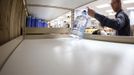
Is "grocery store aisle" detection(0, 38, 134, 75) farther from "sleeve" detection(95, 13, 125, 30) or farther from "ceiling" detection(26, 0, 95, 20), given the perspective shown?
"ceiling" detection(26, 0, 95, 20)

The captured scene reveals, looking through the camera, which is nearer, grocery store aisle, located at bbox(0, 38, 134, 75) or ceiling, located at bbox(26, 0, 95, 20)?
grocery store aisle, located at bbox(0, 38, 134, 75)

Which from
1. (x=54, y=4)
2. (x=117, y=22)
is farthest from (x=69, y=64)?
(x=54, y=4)

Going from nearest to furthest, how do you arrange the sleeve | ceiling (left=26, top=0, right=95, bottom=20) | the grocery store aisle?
the grocery store aisle, the sleeve, ceiling (left=26, top=0, right=95, bottom=20)

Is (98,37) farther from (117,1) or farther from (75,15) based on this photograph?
(75,15)

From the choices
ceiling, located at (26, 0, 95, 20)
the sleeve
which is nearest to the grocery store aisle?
the sleeve

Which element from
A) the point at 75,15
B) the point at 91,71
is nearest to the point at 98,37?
the point at 75,15

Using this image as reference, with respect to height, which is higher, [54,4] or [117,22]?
[54,4]

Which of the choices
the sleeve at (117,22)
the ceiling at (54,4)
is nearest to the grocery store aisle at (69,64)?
the sleeve at (117,22)

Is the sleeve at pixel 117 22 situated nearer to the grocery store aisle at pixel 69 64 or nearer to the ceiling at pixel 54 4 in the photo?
the ceiling at pixel 54 4

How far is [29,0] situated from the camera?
73.5 inches

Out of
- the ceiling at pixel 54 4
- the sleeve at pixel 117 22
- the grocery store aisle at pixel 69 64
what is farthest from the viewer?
the ceiling at pixel 54 4

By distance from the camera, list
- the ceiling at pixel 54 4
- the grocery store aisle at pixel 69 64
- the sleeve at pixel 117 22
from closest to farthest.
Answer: the grocery store aisle at pixel 69 64
the sleeve at pixel 117 22
the ceiling at pixel 54 4

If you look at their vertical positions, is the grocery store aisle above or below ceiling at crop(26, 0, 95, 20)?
below

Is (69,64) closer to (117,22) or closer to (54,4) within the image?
(117,22)
